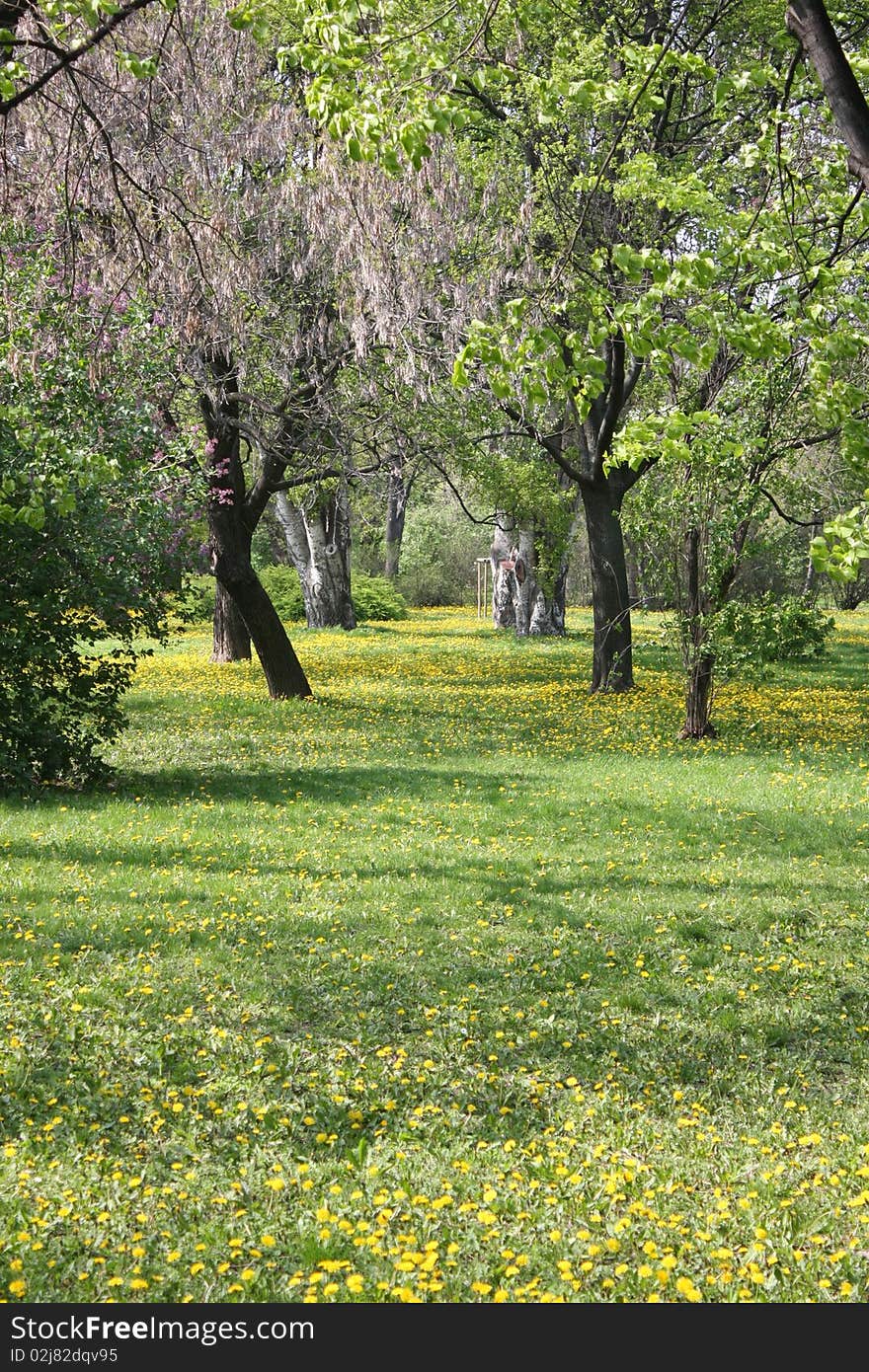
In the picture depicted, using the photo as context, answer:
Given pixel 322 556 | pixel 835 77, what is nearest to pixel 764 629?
pixel 835 77

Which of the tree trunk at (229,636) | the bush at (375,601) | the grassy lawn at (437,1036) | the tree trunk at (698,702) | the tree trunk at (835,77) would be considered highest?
the tree trunk at (835,77)

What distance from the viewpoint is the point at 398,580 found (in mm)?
50500

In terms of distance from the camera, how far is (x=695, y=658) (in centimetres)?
1441

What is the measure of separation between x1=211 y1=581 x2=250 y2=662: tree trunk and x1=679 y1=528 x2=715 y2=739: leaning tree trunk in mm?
11228

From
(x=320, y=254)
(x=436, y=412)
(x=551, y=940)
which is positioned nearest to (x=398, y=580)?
(x=436, y=412)

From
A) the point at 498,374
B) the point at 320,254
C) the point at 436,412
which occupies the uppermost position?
the point at 320,254

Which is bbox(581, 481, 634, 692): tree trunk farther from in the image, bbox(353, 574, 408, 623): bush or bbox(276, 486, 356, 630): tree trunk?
bbox(353, 574, 408, 623): bush

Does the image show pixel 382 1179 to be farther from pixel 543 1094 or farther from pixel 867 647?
pixel 867 647

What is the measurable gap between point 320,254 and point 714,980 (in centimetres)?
1043

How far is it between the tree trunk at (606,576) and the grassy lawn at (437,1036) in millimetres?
6030

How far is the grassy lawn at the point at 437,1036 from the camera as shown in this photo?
157 inches

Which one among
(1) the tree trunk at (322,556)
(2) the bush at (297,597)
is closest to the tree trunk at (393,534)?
(2) the bush at (297,597)

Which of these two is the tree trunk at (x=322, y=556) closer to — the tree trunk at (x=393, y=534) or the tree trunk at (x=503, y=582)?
the tree trunk at (x=503, y=582)

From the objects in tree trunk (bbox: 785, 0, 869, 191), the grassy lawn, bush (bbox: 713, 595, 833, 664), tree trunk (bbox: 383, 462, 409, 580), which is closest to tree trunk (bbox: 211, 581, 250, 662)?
the grassy lawn
